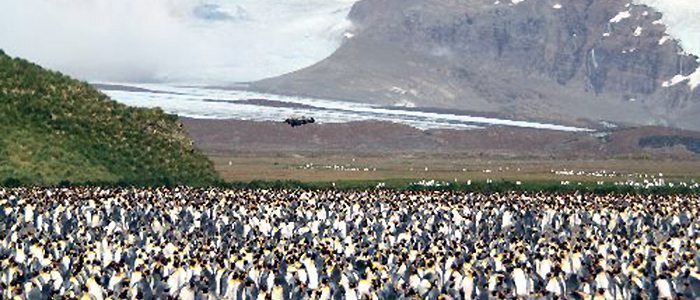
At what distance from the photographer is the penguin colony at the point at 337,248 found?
3009 cm

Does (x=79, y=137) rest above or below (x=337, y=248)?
above

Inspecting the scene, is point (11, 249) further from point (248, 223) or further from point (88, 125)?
point (88, 125)

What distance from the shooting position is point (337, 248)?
1535 inches

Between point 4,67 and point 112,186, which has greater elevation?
point 4,67

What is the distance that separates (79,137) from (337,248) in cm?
5318

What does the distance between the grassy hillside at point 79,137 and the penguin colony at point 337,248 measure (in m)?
18.2

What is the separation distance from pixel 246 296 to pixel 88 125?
6422 cm

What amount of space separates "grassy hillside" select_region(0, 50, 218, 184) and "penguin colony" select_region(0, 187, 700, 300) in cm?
1819

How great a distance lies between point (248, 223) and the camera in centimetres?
4781

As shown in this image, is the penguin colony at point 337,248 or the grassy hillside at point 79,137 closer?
the penguin colony at point 337,248

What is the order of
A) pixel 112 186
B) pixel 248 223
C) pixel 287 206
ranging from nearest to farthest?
pixel 248 223 < pixel 287 206 < pixel 112 186

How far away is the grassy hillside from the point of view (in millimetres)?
80812

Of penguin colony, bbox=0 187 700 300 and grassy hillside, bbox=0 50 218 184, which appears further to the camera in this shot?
grassy hillside, bbox=0 50 218 184

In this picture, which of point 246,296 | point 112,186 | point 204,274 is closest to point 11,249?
point 204,274
